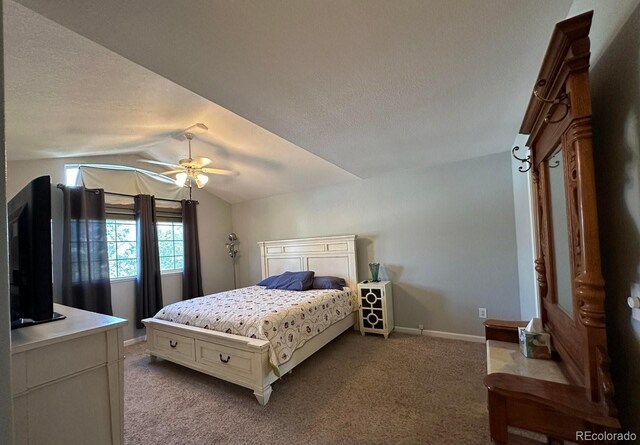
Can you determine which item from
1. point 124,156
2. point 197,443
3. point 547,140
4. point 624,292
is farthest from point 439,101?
point 124,156

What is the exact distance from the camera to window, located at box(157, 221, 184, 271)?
14.5 ft

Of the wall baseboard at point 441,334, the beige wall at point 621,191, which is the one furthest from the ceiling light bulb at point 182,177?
the wall baseboard at point 441,334

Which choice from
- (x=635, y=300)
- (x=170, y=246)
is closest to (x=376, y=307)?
(x=635, y=300)

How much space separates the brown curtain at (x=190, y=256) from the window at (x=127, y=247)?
0.23m

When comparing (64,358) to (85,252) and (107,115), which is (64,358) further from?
(85,252)

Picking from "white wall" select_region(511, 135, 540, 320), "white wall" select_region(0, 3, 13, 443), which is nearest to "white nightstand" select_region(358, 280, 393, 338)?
"white wall" select_region(511, 135, 540, 320)

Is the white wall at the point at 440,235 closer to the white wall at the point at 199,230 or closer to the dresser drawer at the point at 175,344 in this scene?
the white wall at the point at 199,230

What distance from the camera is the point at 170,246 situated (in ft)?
14.9

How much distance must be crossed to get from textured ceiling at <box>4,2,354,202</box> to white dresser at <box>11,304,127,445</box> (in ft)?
4.53

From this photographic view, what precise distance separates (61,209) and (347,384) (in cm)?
398

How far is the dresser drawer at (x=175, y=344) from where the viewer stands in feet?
→ 8.82

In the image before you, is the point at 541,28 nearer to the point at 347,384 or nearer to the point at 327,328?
the point at 347,384

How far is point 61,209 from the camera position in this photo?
3.38 meters

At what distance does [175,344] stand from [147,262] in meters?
1.74
